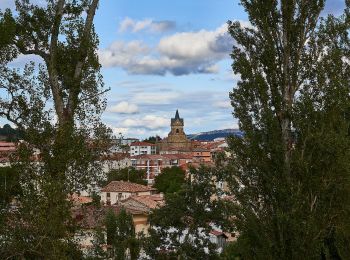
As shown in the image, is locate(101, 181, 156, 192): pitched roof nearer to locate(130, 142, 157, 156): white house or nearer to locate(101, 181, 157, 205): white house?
locate(101, 181, 157, 205): white house

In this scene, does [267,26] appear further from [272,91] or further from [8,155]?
[8,155]

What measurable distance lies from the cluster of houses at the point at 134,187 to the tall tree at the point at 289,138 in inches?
67.0

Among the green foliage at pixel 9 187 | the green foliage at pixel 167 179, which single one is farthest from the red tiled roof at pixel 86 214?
the green foliage at pixel 167 179

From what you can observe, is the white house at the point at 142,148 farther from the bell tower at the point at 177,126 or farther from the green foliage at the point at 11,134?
the green foliage at the point at 11,134

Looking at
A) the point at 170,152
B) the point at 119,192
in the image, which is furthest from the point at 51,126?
the point at 170,152

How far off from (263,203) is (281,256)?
4.07 ft

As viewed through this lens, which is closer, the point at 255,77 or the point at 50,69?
the point at 50,69

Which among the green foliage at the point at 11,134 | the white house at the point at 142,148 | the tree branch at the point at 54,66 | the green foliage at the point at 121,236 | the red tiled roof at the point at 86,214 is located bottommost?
the green foliage at the point at 121,236

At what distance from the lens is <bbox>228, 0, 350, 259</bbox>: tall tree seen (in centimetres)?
1075

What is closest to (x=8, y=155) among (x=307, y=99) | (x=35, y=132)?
(x=35, y=132)

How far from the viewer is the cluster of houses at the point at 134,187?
1025 centimetres

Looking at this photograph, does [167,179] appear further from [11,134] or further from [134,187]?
[11,134]

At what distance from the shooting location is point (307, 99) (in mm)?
11117

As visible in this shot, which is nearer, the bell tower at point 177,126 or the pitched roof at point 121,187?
the pitched roof at point 121,187
